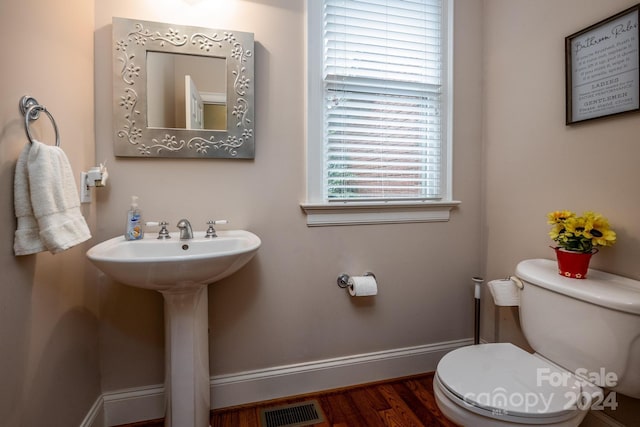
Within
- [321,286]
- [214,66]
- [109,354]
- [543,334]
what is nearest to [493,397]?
[543,334]

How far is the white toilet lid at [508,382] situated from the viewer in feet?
2.96

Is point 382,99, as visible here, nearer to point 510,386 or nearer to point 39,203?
point 510,386

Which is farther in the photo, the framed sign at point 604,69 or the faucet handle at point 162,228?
the faucet handle at point 162,228

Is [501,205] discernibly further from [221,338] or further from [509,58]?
[221,338]

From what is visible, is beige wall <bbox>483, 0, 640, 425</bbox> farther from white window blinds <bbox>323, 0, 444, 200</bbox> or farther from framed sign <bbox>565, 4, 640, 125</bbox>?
white window blinds <bbox>323, 0, 444, 200</bbox>

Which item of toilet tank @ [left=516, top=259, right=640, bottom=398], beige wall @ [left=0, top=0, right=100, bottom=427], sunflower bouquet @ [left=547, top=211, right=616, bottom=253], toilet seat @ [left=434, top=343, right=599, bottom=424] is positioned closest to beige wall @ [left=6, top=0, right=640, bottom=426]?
beige wall @ [left=0, top=0, right=100, bottom=427]

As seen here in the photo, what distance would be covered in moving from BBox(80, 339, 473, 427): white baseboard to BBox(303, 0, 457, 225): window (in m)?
0.76

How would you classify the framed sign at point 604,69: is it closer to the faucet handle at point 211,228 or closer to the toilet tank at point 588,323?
the toilet tank at point 588,323

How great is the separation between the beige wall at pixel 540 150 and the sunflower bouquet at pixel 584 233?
0.10 m

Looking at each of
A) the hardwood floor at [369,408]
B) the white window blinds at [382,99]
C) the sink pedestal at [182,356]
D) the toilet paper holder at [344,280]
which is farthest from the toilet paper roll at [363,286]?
the sink pedestal at [182,356]

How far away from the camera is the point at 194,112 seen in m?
1.40

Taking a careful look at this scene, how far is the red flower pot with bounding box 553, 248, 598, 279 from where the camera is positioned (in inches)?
44.3

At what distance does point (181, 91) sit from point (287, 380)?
1.48 metres

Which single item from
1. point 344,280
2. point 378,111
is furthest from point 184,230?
point 378,111
